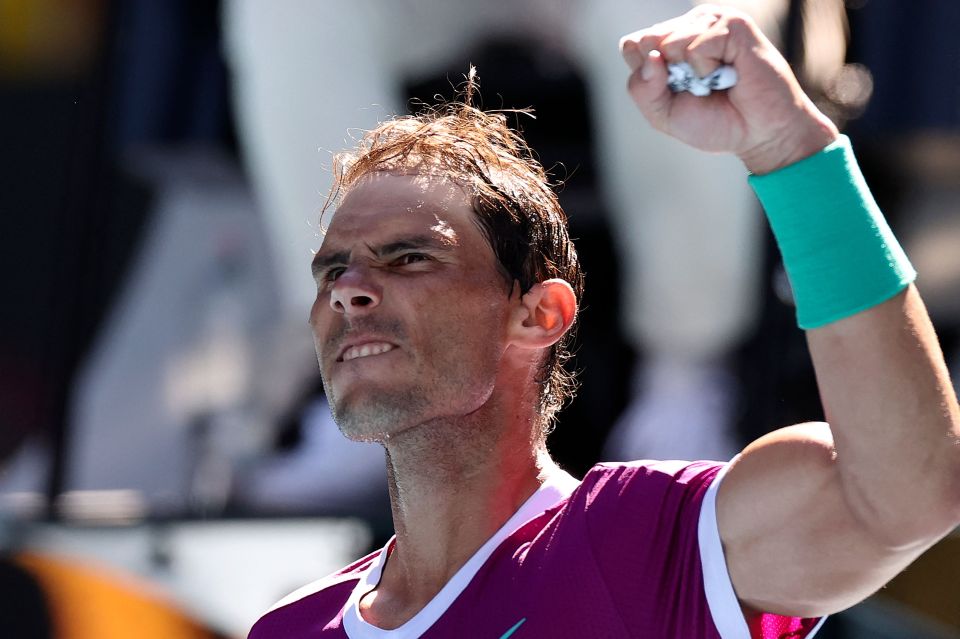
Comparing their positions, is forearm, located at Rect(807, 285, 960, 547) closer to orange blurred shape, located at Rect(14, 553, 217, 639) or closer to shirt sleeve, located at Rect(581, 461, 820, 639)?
shirt sleeve, located at Rect(581, 461, 820, 639)

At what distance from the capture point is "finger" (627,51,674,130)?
1.55 meters

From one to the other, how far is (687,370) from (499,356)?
192 cm

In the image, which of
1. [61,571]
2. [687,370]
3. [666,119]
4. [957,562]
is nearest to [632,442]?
[687,370]

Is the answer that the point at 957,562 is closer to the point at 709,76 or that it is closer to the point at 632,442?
the point at 632,442

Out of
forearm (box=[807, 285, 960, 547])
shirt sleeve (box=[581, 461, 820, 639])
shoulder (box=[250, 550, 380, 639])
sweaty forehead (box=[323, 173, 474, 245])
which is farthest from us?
shoulder (box=[250, 550, 380, 639])

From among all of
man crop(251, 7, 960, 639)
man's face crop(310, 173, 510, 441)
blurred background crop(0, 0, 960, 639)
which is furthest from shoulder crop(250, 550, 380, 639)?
blurred background crop(0, 0, 960, 639)

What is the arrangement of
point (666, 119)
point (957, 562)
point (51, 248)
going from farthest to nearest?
1. point (51, 248)
2. point (957, 562)
3. point (666, 119)

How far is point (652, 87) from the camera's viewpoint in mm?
1566

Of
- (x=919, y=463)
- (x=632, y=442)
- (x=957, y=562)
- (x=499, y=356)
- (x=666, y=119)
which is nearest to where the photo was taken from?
(x=919, y=463)

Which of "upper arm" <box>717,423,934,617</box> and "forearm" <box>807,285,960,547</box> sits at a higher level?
"forearm" <box>807,285,960,547</box>

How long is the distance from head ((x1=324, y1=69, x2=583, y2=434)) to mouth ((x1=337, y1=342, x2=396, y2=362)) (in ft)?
0.76

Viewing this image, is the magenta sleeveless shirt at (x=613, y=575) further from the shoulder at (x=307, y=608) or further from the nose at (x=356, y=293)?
the nose at (x=356, y=293)

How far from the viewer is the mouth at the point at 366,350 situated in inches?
77.4

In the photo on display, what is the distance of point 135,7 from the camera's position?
4188 mm
